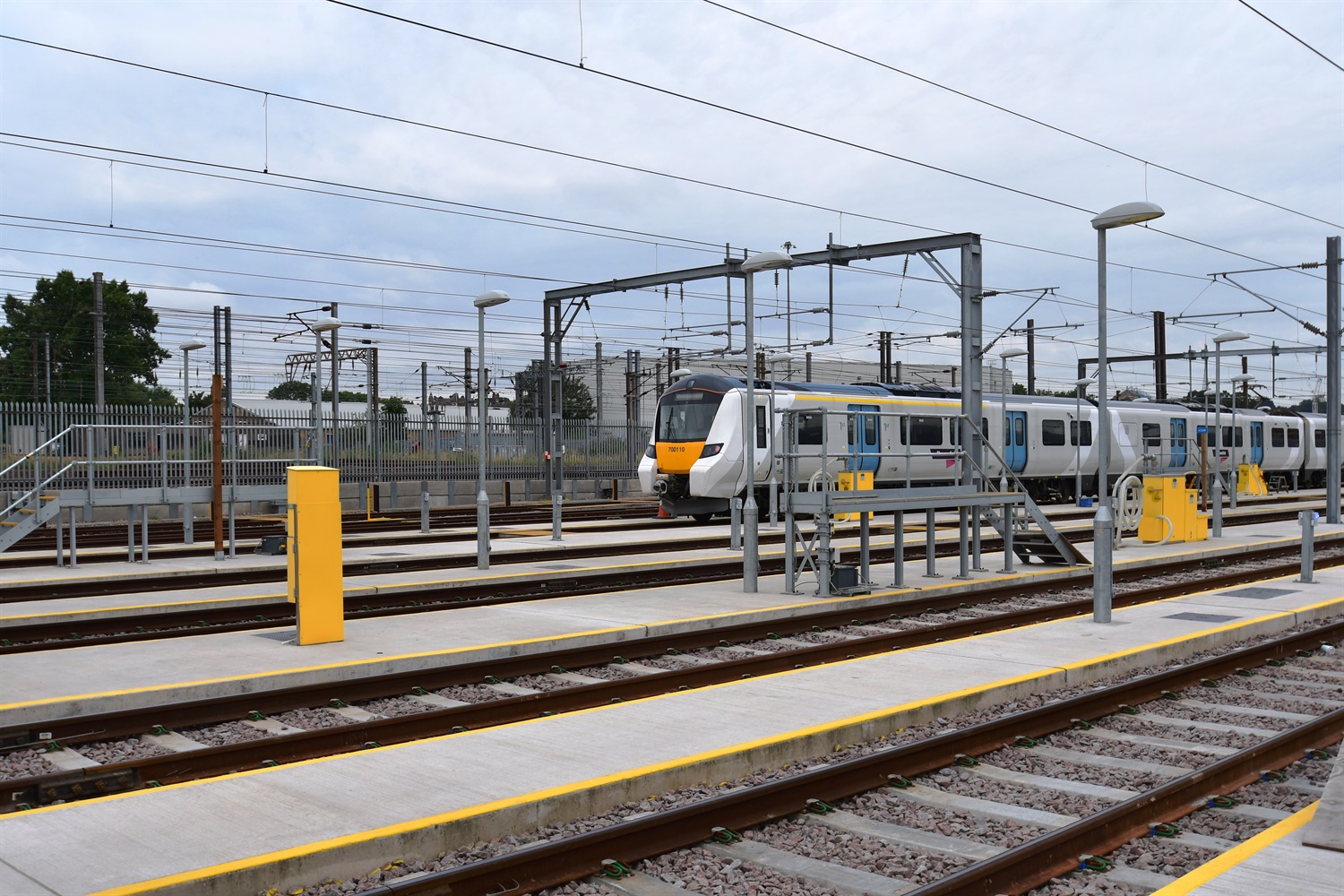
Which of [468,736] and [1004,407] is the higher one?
[1004,407]

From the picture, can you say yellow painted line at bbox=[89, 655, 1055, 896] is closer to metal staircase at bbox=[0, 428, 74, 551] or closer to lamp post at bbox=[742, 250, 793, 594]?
lamp post at bbox=[742, 250, 793, 594]

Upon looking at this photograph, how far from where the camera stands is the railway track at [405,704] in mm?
6820

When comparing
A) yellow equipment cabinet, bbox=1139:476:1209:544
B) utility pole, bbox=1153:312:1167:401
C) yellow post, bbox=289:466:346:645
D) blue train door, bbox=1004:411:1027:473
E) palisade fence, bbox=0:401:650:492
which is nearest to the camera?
yellow post, bbox=289:466:346:645

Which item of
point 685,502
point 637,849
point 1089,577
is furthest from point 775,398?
point 637,849

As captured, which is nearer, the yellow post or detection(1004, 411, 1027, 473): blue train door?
the yellow post

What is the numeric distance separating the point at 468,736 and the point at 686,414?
20.5 m

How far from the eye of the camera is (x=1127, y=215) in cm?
1171

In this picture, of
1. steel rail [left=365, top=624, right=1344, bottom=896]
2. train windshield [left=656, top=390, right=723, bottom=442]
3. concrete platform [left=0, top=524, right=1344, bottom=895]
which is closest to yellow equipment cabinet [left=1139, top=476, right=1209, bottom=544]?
concrete platform [left=0, top=524, right=1344, bottom=895]

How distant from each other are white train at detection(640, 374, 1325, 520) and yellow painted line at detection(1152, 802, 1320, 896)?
11.2 metres

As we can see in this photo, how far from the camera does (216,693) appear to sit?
8.78 meters

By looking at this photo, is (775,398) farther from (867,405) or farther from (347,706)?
(347,706)

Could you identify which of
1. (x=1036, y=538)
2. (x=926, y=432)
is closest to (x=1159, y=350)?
(x=926, y=432)

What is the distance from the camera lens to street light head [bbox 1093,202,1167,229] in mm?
11555

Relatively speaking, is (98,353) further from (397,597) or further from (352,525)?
(397,597)
